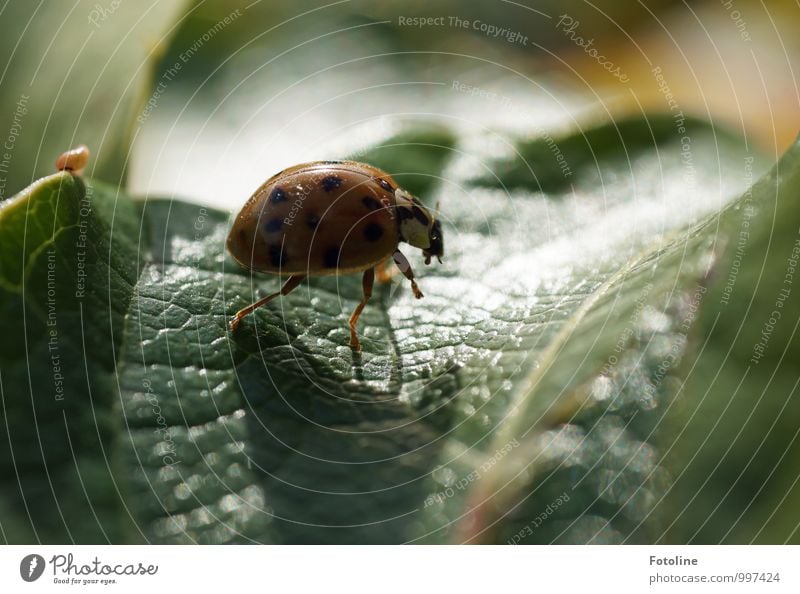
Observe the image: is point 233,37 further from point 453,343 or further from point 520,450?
point 520,450

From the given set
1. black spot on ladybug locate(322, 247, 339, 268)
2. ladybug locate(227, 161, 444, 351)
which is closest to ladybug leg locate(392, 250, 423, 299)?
ladybug locate(227, 161, 444, 351)

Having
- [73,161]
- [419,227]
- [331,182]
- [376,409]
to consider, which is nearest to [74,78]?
[73,161]

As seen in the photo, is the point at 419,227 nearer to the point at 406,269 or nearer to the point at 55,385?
the point at 406,269


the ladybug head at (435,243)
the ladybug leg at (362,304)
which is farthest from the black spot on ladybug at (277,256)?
the ladybug head at (435,243)

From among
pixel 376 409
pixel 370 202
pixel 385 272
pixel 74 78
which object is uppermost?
pixel 74 78

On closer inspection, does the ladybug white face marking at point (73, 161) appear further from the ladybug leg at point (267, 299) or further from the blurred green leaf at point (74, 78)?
the ladybug leg at point (267, 299)
